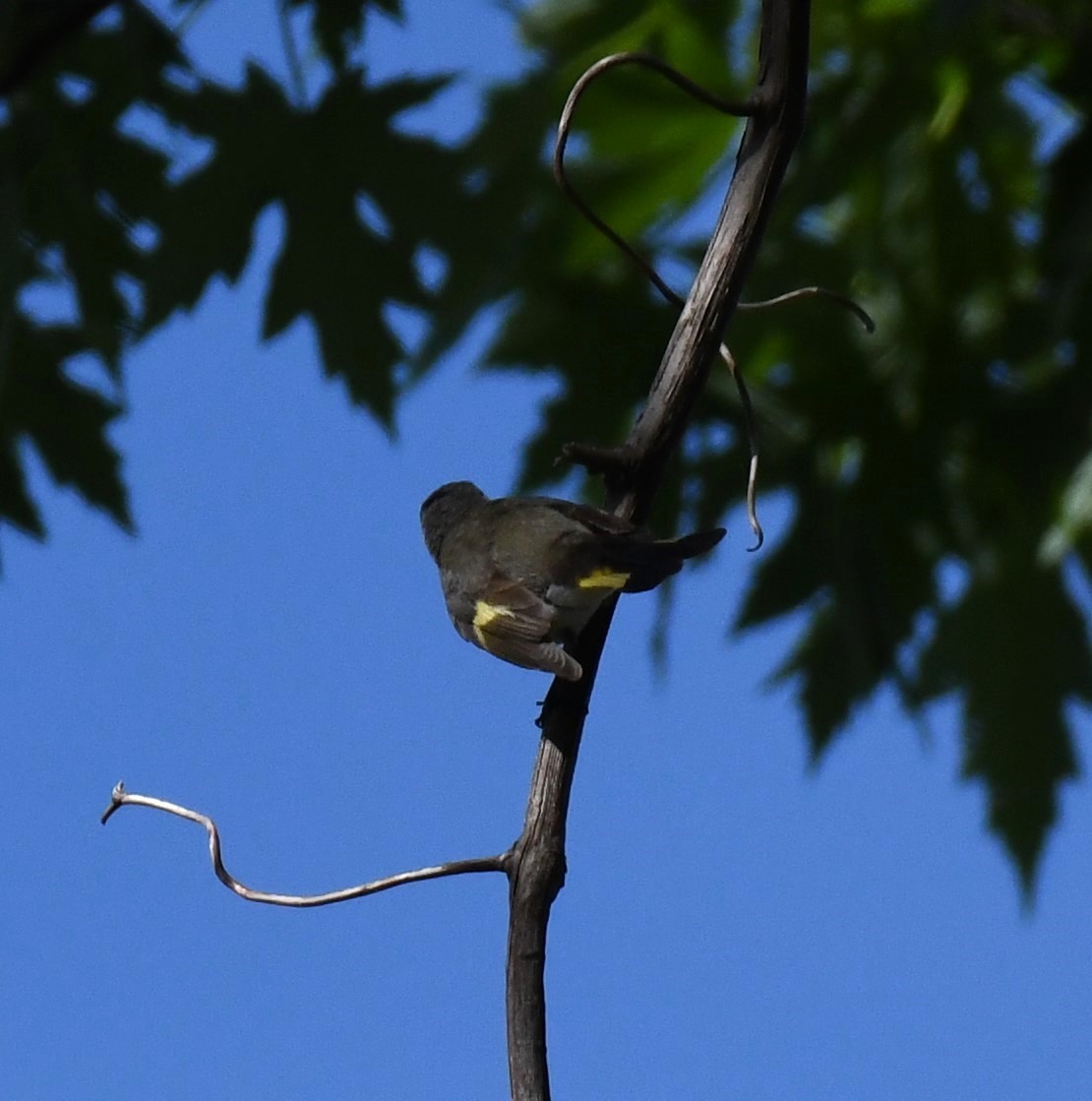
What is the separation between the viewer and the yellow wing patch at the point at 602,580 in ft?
6.86

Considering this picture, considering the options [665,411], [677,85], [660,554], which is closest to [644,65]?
[677,85]

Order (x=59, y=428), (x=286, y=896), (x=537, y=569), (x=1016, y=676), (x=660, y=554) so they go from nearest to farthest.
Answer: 1. (x=286, y=896)
2. (x=660, y=554)
3. (x=1016, y=676)
4. (x=59, y=428)
5. (x=537, y=569)

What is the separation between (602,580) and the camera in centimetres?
216

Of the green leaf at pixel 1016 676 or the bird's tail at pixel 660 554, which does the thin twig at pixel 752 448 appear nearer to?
the bird's tail at pixel 660 554

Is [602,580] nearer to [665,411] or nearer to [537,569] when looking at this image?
[537,569]

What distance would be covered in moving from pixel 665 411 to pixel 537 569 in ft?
3.44

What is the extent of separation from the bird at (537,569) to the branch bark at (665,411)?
25cm

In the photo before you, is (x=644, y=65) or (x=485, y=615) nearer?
(x=644, y=65)

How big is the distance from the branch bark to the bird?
25 centimetres

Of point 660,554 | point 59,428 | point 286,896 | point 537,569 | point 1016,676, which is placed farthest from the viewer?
point 537,569

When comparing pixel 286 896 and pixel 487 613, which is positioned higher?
pixel 487 613

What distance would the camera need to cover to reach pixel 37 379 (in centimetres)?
221

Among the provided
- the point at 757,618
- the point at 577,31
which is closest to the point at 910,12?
the point at 577,31

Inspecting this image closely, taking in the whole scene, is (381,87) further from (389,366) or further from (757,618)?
(757,618)
